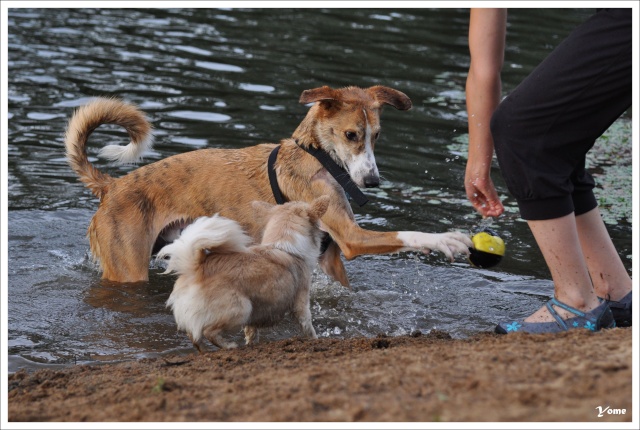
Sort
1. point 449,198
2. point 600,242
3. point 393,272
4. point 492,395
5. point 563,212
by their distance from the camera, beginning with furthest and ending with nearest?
point 449,198 → point 393,272 → point 600,242 → point 563,212 → point 492,395

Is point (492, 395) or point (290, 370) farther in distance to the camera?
point (290, 370)

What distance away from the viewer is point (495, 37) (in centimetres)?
411

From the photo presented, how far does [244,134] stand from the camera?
9078 mm

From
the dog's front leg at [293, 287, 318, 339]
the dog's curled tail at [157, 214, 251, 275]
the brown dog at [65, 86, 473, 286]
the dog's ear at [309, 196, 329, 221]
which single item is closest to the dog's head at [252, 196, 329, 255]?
the dog's ear at [309, 196, 329, 221]

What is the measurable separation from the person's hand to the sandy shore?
0.87 metres

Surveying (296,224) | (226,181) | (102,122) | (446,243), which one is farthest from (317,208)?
(102,122)

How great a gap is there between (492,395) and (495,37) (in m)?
1.94

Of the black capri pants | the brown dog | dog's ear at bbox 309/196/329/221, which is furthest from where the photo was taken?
the brown dog

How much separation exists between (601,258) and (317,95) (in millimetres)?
2093

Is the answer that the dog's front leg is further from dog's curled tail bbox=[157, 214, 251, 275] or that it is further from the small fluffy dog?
dog's curled tail bbox=[157, 214, 251, 275]

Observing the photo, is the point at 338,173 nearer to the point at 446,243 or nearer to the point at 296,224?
the point at 296,224

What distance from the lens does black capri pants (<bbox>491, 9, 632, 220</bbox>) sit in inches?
148

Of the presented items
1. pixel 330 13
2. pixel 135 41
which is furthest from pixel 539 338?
pixel 330 13

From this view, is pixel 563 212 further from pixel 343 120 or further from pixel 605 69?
pixel 343 120
